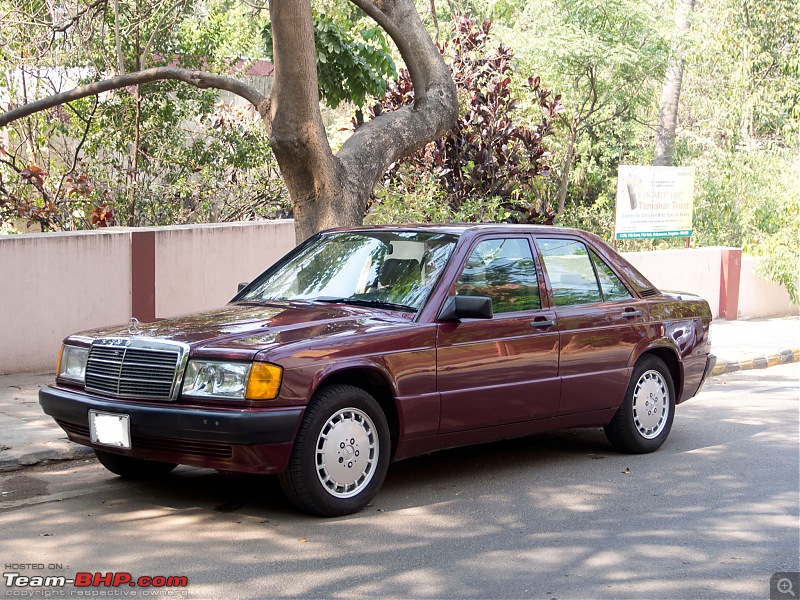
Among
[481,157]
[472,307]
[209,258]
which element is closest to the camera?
[472,307]

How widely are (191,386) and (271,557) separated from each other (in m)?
1.05

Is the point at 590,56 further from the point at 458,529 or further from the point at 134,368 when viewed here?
the point at 134,368

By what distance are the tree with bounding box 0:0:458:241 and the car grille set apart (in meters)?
3.82

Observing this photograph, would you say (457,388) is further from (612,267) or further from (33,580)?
(33,580)

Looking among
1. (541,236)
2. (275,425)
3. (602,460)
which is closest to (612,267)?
(541,236)

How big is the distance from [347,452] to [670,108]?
18.6 metres

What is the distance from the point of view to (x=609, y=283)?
25.8ft

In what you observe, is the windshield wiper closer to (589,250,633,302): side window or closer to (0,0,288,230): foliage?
(589,250,633,302): side window

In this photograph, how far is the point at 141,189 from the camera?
1355cm

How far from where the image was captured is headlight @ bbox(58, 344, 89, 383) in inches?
244

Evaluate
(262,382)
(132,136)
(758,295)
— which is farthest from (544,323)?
(758,295)

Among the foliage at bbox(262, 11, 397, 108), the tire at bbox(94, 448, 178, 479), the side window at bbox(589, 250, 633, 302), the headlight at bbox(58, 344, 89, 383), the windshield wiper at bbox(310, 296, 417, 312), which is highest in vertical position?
the foliage at bbox(262, 11, 397, 108)

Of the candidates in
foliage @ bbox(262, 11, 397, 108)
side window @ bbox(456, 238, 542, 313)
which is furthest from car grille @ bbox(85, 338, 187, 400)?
foliage @ bbox(262, 11, 397, 108)

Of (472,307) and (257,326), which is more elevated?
(472,307)
